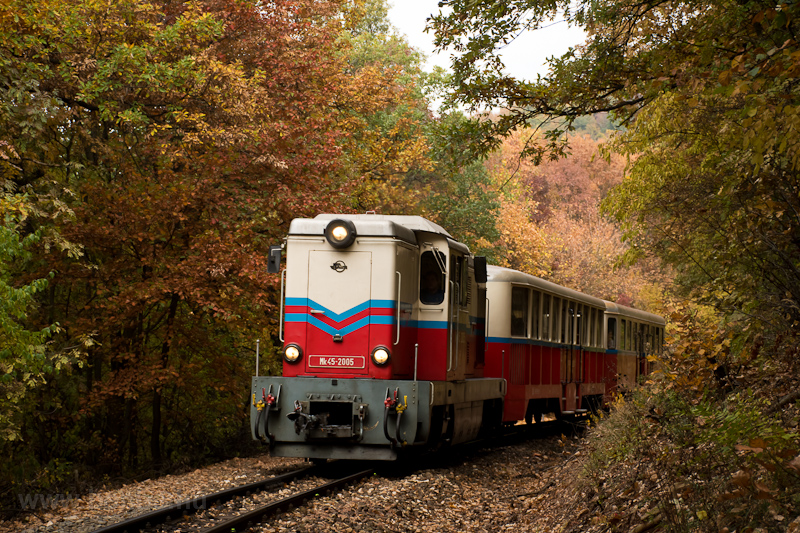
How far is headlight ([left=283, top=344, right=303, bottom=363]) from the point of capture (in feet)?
36.4

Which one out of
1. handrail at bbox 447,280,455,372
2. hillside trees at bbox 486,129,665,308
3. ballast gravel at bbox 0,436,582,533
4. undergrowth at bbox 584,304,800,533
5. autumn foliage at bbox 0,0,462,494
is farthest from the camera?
hillside trees at bbox 486,129,665,308

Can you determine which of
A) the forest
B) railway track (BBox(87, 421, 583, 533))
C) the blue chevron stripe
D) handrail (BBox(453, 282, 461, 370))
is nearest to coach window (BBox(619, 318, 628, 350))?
the forest

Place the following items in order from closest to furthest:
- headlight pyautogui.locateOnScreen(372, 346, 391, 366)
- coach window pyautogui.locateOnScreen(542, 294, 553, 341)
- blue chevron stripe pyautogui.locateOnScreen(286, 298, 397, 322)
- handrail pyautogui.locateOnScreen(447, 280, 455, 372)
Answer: headlight pyautogui.locateOnScreen(372, 346, 391, 366), blue chevron stripe pyautogui.locateOnScreen(286, 298, 397, 322), handrail pyautogui.locateOnScreen(447, 280, 455, 372), coach window pyautogui.locateOnScreen(542, 294, 553, 341)

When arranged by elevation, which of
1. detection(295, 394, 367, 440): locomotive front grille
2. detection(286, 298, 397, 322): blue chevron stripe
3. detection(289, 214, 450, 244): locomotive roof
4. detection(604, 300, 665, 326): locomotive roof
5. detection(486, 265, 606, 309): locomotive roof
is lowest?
detection(295, 394, 367, 440): locomotive front grille

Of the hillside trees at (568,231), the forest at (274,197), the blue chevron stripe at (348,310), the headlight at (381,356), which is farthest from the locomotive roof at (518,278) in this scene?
the hillside trees at (568,231)

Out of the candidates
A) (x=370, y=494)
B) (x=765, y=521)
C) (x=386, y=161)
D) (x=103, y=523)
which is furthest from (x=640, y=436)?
(x=386, y=161)

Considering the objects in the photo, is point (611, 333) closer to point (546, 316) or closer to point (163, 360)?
point (546, 316)

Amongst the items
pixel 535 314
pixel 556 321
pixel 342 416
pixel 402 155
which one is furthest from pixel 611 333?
pixel 342 416

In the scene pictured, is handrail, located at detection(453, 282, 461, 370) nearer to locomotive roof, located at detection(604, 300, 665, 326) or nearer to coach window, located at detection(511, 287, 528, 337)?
coach window, located at detection(511, 287, 528, 337)

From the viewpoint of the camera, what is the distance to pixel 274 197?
1639cm

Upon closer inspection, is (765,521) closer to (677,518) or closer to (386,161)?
(677,518)

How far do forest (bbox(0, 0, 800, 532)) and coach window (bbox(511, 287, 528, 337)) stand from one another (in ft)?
8.34

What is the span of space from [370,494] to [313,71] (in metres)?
13.8

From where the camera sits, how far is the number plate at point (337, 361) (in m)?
11.0
